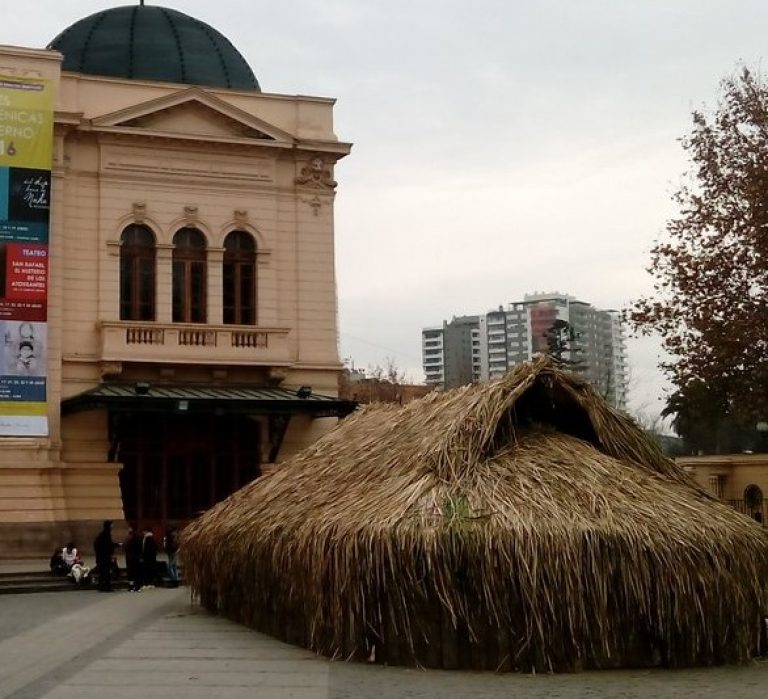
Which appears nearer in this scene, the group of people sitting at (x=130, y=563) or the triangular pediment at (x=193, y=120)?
the group of people sitting at (x=130, y=563)

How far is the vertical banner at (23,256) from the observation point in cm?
2725

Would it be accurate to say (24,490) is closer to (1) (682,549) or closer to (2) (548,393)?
(2) (548,393)

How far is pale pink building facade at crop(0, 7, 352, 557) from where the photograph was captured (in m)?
28.6

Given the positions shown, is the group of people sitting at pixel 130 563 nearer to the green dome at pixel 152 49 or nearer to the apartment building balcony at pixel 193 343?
the apartment building balcony at pixel 193 343

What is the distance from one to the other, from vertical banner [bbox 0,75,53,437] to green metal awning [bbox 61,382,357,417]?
1.36m

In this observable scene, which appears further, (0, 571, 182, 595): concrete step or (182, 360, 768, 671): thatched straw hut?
(0, 571, 182, 595): concrete step

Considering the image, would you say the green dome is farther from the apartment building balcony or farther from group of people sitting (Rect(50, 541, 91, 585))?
group of people sitting (Rect(50, 541, 91, 585))

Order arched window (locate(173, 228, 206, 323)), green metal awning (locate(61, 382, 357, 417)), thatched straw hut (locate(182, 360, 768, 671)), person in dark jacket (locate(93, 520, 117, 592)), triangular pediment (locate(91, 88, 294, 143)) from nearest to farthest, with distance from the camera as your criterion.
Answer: thatched straw hut (locate(182, 360, 768, 671)) < person in dark jacket (locate(93, 520, 117, 592)) < green metal awning (locate(61, 382, 357, 417)) < triangular pediment (locate(91, 88, 294, 143)) < arched window (locate(173, 228, 206, 323))

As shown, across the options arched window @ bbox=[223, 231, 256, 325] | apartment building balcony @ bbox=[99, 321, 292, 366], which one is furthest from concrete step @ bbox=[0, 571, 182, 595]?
arched window @ bbox=[223, 231, 256, 325]

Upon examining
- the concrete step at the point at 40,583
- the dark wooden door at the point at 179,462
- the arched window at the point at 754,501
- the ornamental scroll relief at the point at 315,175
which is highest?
the ornamental scroll relief at the point at 315,175

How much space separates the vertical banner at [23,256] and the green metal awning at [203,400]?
136 centimetres

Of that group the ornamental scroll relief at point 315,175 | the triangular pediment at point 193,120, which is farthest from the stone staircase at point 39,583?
the ornamental scroll relief at point 315,175

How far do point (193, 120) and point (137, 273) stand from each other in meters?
4.39

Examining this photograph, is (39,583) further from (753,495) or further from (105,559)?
(753,495)
